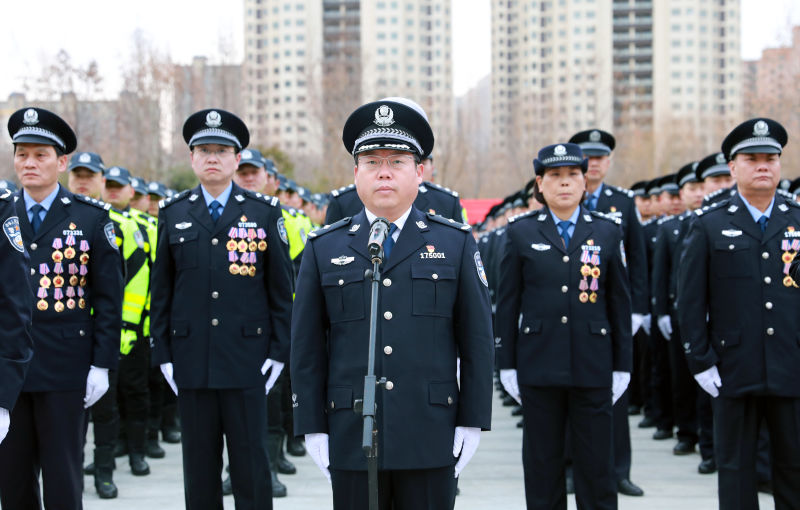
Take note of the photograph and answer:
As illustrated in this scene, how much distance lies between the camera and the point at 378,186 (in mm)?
3533

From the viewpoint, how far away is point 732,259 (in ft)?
17.9

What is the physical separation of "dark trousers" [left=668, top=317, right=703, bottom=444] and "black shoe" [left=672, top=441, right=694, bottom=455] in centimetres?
6

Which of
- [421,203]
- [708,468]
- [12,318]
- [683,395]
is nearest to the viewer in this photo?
[12,318]

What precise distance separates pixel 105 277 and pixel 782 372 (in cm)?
412

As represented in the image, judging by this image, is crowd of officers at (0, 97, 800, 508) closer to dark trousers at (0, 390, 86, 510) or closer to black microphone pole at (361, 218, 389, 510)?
dark trousers at (0, 390, 86, 510)

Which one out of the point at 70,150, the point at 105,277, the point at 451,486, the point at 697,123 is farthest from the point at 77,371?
the point at 697,123

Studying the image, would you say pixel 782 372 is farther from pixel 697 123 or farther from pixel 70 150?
pixel 697 123

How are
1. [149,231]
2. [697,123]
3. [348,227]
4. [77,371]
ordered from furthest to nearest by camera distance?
[697,123] < [149,231] < [77,371] < [348,227]

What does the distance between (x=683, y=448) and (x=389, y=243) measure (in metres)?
6.15

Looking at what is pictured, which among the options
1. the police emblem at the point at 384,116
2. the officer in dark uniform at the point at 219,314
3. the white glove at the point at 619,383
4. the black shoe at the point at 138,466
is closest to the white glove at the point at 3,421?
the officer in dark uniform at the point at 219,314

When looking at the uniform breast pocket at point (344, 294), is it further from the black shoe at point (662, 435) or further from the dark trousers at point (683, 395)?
the black shoe at point (662, 435)

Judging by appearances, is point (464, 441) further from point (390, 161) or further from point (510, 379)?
point (510, 379)

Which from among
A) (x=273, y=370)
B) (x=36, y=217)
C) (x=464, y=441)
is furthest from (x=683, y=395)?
(x=36, y=217)

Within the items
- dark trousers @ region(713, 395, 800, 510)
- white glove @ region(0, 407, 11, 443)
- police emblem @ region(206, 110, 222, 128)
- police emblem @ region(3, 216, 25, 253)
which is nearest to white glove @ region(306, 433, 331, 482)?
white glove @ region(0, 407, 11, 443)
